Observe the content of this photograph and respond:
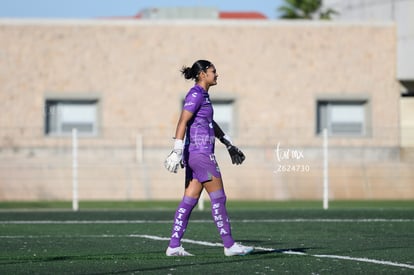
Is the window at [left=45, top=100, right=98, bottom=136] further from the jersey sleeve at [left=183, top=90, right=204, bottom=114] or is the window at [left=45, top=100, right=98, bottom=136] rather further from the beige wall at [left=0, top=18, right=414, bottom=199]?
the jersey sleeve at [left=183, top=90, right=204, bottom=114]

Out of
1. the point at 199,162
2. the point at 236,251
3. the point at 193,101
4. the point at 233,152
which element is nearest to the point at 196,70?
the point at 193,101

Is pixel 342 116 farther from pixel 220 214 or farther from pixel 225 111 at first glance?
pixel 220 214

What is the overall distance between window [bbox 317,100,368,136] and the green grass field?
16927mm

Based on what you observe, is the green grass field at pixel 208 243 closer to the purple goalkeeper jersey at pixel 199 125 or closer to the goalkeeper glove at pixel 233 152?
the goalkeeper glove at pixel 233 152

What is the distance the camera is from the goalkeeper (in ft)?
42.8

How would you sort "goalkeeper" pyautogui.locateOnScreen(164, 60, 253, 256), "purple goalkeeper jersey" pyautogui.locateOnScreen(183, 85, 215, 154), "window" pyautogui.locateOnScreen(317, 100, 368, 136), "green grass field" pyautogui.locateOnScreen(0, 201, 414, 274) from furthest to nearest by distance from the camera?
"window" pyautogui.locateOnScreen(317, 100, 368, 136) < "purple goalkeeper jersey" pyautogui.locateOnScreen(183, 85, 215, 154) < "goalkeeper" pyautogui.locateOnScreen(164, 60, 253, 256) < "green grass field" pyautogui.locateOnScreen(0, 201, 414, 274)

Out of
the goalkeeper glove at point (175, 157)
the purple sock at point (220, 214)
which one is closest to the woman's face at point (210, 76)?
the goalkeeper glove at point (175, 157)

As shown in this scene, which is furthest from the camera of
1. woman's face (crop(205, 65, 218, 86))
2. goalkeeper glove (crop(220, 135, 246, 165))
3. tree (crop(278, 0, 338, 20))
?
tree (crop(278, 0, 338, 20))

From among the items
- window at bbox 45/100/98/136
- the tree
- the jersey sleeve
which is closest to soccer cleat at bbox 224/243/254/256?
the jersey sleeve

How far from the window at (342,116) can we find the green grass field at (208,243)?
16927 mm

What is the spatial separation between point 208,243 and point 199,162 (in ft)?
7.63

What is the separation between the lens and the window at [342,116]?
4097 centimetres

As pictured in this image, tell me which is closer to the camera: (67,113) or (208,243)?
(208,243)

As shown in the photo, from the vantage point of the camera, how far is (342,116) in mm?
41188
